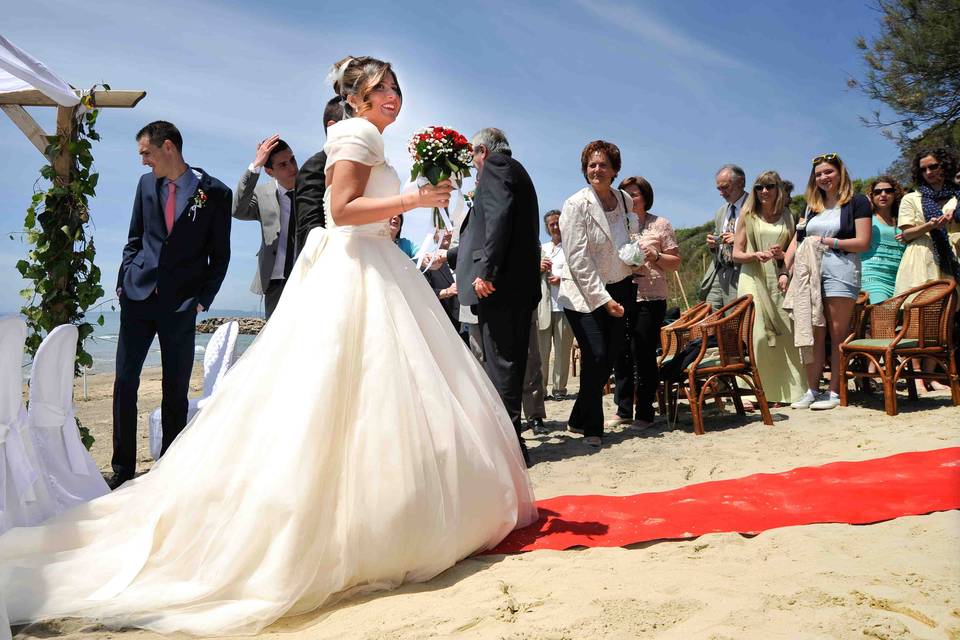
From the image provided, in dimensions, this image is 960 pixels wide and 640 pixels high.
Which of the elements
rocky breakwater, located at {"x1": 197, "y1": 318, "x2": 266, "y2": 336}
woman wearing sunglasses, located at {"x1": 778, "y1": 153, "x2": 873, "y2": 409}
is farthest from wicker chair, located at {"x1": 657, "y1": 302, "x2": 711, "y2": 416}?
rocky breakwater, located at {"x1": 197, "y1": 318, "x2": 266, "y2": 336}

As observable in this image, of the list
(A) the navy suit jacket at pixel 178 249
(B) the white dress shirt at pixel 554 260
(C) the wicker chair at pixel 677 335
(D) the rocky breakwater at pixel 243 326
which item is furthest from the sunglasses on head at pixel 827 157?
(D) the rocky breakwater at pixel 243 326

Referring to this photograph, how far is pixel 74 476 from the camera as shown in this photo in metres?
4.27

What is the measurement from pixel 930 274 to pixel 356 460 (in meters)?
6.38

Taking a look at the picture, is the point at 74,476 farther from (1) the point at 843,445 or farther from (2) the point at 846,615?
(1) the point at 843,445

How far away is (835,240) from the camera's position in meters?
6.42

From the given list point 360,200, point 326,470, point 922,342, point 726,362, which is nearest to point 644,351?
point 726,362

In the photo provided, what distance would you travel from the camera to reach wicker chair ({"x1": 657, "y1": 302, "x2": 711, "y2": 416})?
679 centimetres

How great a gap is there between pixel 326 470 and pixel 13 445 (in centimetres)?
188

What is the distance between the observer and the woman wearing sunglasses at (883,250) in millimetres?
7352

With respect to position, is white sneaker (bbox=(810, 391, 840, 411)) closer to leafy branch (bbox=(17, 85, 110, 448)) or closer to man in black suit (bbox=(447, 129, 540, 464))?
man in black suit (bbox=(447, 129, 540, 464))

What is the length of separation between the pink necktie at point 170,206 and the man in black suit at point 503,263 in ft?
6.83

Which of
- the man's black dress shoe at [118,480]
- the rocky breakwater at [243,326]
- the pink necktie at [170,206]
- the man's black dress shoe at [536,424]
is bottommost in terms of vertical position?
the man's black dress shoe at [118,480]

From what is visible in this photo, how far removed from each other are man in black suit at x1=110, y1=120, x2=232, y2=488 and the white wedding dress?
1672 millimetres

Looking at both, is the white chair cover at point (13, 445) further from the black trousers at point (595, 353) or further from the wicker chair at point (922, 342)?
the wicker chair at point (922, 342)
